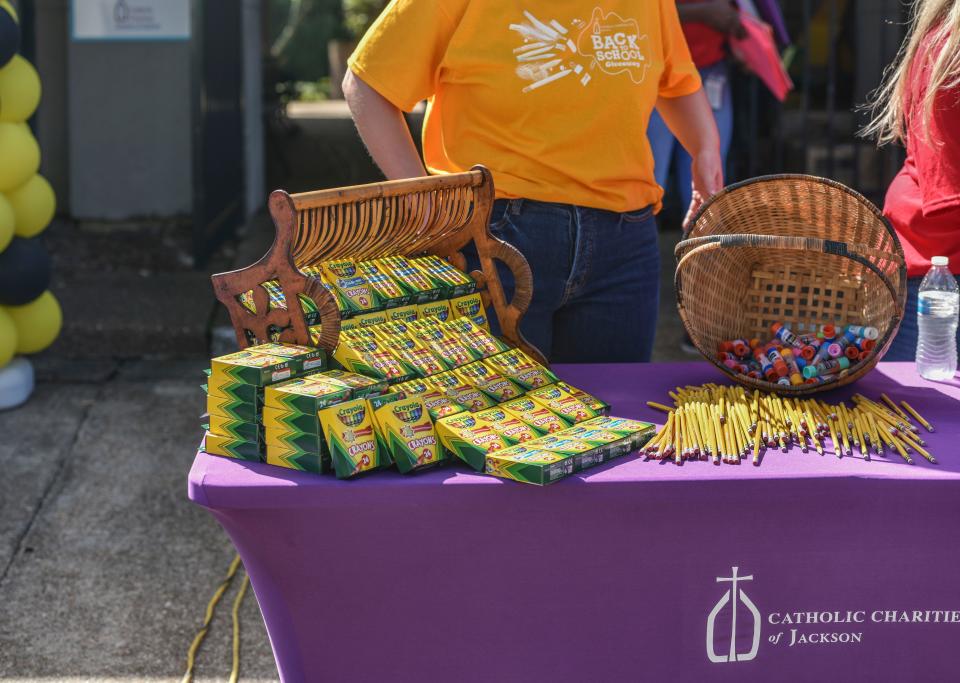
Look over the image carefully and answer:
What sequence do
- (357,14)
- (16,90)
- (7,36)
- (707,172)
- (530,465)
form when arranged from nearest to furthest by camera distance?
(530,465) → (707,172) → (7,36) → (16,90) → (357,14)

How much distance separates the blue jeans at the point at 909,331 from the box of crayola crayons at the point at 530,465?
1031mm

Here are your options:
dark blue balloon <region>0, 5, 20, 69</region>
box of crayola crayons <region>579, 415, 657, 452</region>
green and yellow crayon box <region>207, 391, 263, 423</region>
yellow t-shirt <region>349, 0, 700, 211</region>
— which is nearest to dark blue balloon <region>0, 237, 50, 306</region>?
dark blue balloon <region>0, 5, 20, 69</region>

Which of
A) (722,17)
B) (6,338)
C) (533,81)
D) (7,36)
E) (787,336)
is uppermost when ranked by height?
(722,17)

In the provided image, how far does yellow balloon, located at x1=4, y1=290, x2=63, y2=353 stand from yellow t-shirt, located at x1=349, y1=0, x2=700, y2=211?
2.55 m

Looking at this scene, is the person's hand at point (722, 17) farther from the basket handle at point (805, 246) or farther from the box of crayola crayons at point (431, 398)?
the box of crayola crayons at point (431, 398)

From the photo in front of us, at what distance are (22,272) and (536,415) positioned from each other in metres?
2.86

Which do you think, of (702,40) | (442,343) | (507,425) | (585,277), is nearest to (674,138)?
(702,40)

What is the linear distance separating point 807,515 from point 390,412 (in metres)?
0.63

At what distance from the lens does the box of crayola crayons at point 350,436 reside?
170cm

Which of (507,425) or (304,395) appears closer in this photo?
(304,395)

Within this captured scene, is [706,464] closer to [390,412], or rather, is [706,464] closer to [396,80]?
[390,412]

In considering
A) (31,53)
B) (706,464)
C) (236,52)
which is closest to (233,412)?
(706,464)

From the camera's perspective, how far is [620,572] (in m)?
1.80

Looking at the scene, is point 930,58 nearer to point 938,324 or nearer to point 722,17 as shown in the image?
point 938,324
